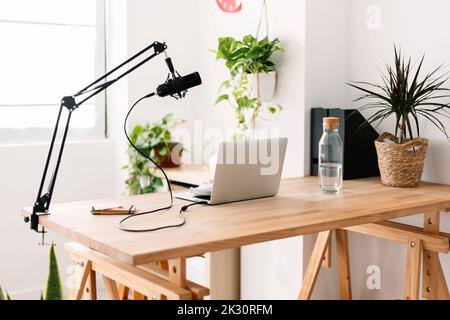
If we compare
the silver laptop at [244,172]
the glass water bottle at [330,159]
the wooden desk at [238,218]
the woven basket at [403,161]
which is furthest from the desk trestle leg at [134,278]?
the woven basket at [403,161]

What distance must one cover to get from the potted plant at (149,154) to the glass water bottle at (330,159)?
3.90 feet

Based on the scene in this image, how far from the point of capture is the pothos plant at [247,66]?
3125mm

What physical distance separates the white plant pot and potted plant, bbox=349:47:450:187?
0.49m

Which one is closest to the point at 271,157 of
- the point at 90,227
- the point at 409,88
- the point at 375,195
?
the point at 375,195

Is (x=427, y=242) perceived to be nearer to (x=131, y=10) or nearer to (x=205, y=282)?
(x=205, y=282)

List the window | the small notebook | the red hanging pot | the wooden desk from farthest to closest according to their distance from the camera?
the window → the red hanging pot → the small notebook → the wooden desk

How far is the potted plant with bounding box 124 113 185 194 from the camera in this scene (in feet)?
11.9

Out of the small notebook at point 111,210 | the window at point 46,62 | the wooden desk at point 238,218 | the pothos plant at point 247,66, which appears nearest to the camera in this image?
the wooden desk at point 238,218

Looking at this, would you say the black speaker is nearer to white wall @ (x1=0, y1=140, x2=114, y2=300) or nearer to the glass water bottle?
the glass water bottle

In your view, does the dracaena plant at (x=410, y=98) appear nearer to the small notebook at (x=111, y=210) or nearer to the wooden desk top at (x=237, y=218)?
the wooden desk top at (x=237, y=218)

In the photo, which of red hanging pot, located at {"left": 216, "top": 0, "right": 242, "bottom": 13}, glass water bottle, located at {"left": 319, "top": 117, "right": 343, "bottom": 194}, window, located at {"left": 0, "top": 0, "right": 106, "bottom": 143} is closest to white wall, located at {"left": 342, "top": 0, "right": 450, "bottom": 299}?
glass water bottle, located at {"left": 319, "top": 117, "right": 343, "bottom": 194}

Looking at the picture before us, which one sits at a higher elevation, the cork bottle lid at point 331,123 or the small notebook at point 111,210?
the cork bottle lid at point 331,123

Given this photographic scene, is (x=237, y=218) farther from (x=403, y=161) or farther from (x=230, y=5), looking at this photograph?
(x=230, y=5)
